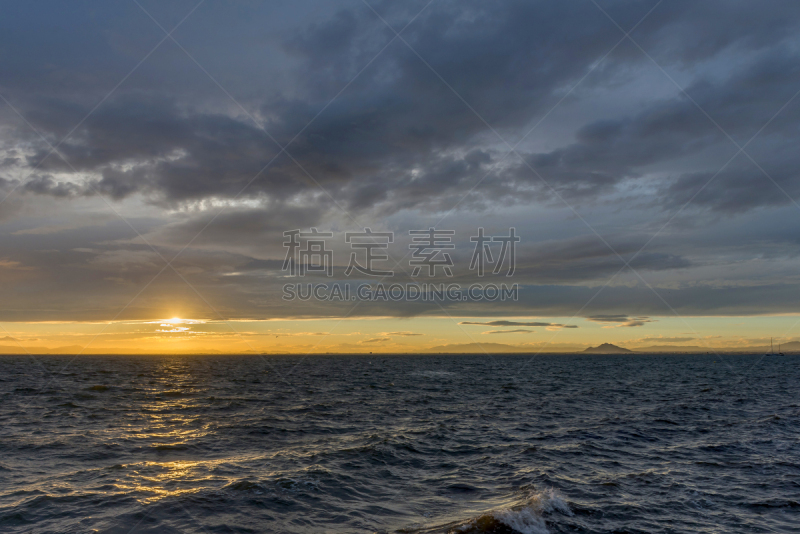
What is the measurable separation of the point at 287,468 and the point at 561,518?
11632 mm

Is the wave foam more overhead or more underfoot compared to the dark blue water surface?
more overhead

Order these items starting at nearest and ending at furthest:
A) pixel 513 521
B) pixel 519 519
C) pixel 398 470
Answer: pixel 513 521 < pixel 519 519 < pixel 398 470

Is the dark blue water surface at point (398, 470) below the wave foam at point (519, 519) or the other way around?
below

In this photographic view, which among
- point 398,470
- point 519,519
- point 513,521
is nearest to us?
point 513,521

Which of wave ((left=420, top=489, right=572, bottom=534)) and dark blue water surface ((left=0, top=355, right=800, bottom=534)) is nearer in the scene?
wave ((left=420, top=489, right=572, bottom=534))

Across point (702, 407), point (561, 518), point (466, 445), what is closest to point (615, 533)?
point (561, 518)

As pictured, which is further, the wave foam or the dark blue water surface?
the dark blue water surface

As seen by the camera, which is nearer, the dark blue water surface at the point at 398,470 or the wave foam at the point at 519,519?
the wave foam at the point at 519,519

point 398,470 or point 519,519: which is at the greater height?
point 519,519

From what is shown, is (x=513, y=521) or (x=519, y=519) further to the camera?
(x=519, y=519)

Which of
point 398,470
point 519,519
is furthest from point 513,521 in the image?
point 398,470

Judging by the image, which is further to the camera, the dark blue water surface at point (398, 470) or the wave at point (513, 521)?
the dark blue water surface at point (398, 470)

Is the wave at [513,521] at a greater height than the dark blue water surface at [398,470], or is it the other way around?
the wave at [513,521]

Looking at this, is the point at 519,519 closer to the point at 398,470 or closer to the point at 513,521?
the point at 513,521
